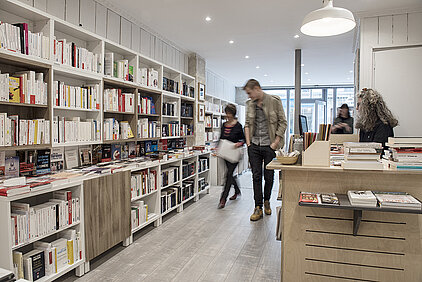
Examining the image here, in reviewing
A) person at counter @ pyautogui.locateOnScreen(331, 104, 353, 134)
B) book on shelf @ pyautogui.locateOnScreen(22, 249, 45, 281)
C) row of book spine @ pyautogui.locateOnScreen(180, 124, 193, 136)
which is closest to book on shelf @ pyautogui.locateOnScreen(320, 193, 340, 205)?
book on shelf @ pyautogui.locateOnScreen(22, 249, 45, 281)

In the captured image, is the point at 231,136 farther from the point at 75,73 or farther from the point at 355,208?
the point at 355,208

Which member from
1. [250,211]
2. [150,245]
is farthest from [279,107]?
[150,245]

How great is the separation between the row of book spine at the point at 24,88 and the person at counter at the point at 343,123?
4.68m

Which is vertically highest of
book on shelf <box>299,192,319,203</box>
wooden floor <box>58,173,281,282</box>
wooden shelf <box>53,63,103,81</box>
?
wooden shelf <box>53,63,103,81</box>

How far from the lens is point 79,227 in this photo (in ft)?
8.25

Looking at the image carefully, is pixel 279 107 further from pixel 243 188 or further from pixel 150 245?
pixel 243 188

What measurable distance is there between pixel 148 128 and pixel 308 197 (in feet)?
8.83

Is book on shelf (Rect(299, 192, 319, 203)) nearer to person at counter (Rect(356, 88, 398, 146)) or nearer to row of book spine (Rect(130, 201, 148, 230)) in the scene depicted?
person at counter (Rect(356, 88, 398, 146))

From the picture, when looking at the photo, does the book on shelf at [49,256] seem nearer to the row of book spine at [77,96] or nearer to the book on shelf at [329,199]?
the row of book spine at [77,96]

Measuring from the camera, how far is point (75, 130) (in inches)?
110

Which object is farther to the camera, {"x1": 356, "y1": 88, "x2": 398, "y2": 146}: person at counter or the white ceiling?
the white ceiling

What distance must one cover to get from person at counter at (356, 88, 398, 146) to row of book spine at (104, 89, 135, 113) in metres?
2.67

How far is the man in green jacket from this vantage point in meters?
3.75

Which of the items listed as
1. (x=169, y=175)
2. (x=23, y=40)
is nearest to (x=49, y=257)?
(x=23, y=40)
